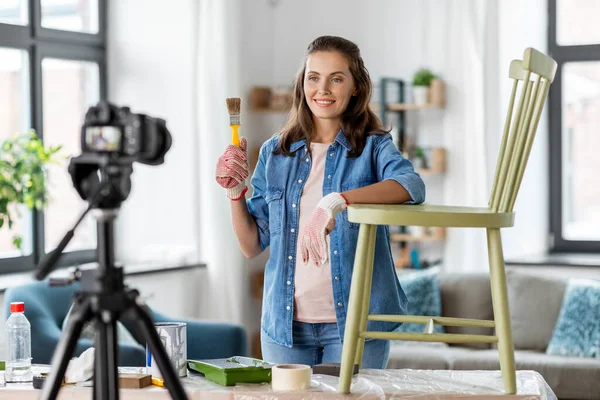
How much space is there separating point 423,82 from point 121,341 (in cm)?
226

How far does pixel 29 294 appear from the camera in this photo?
11.9 ft

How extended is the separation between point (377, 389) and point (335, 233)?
1.39 ft

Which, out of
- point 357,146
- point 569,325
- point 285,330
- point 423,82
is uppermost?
point 423,82

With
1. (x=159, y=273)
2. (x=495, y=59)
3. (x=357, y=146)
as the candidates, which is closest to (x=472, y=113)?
(x=495, y=59)

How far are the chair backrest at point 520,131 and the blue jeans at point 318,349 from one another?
497 millimetres

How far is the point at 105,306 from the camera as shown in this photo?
1384mm

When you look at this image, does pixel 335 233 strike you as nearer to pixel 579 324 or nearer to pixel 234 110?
pixel 234 110

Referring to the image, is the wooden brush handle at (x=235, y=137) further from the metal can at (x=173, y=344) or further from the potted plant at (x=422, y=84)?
the potted plant at (x=422, y=84)

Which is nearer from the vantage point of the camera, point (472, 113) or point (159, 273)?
point (159, 273)

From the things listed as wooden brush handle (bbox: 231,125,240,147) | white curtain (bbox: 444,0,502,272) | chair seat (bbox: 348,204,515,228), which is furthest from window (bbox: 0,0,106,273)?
chair seat (bbox: 348,204,515,228)

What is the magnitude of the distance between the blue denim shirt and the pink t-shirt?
14 mm

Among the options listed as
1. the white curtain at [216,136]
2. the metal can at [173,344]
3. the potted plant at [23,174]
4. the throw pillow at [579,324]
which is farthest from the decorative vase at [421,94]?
the metal can at [173,344]

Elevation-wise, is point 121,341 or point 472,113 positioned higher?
point 472,113

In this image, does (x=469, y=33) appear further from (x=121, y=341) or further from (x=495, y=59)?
(x=121, y=341)
